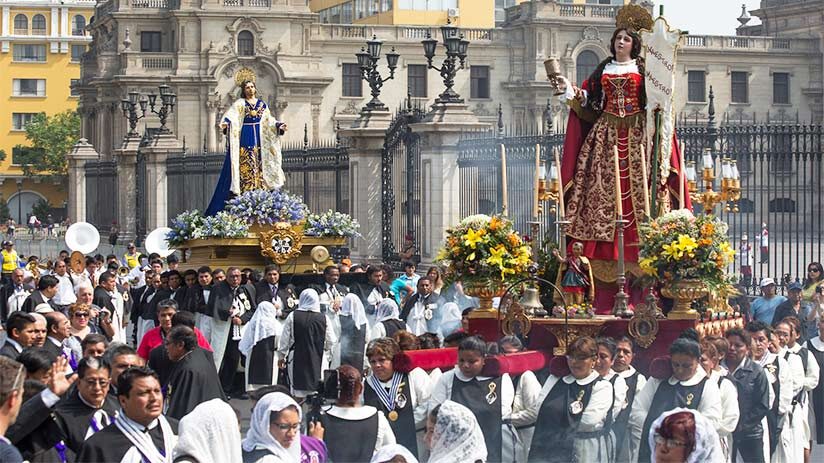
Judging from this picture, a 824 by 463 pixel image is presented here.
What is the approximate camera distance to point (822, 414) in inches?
501

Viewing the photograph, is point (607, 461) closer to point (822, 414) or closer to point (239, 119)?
point (822, 414)

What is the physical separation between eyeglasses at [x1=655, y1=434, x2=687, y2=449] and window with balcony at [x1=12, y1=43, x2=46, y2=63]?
8306 centimetres

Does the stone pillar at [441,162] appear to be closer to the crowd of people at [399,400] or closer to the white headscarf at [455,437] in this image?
the crowd of people at [399,400]

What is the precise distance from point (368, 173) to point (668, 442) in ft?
59.7

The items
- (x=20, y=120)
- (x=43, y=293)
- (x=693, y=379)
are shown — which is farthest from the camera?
(x=20, y=120)

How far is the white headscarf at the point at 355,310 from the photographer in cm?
1591

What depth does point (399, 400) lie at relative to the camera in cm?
981

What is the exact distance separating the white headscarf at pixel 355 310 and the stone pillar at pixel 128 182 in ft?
72.4

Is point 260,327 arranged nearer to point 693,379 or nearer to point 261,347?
point 261,347

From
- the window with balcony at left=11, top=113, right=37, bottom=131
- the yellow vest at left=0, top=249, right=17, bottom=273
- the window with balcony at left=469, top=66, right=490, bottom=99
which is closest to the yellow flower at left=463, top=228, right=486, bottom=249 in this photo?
the yellow vest at left=0, top=249, right=17, bottom=273

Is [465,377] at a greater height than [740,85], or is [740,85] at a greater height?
[740,85]

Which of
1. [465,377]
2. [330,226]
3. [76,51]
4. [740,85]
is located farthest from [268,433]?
[76,51]

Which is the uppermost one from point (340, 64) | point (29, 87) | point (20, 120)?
point (29, 87)

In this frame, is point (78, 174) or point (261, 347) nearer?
point (261, 347)
